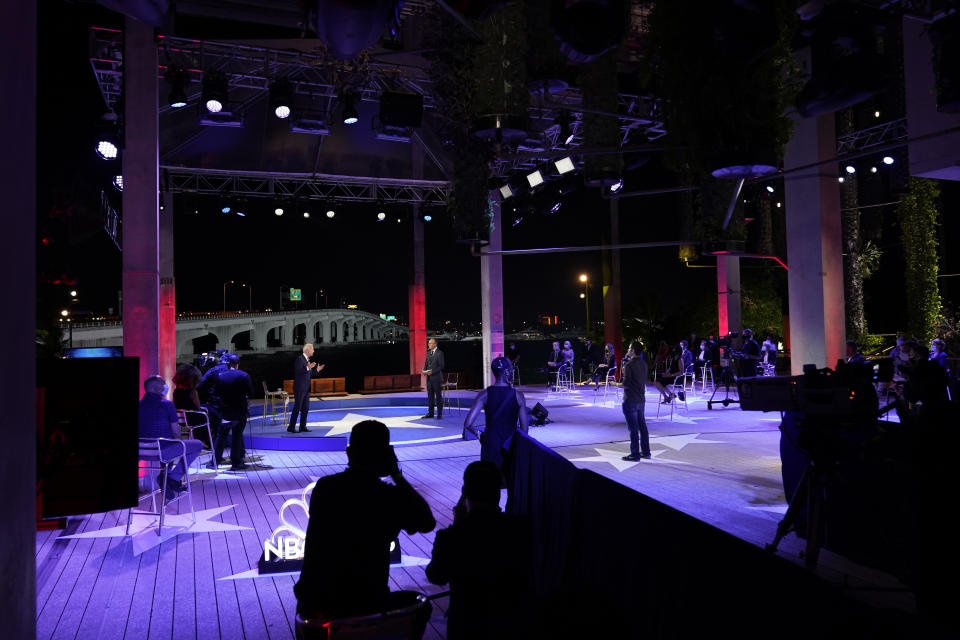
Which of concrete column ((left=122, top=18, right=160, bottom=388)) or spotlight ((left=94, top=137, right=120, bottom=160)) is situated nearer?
concrete column ((left=122, top=18, right=160, bottom=388))

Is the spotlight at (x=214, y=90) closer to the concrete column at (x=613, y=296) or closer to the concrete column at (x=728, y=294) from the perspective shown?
the concrete column at (x=613, y=296)

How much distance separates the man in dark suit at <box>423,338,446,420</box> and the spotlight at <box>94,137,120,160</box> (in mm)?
5971

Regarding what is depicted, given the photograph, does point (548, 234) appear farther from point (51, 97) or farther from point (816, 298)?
point (51, 97)

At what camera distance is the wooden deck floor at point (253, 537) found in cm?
412

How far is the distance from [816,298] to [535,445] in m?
5.69

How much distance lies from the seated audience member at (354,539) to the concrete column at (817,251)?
694cm

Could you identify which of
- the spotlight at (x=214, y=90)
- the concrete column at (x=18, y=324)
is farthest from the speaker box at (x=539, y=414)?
the spotlight at (x=214, y=90)

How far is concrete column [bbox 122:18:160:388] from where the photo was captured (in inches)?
339

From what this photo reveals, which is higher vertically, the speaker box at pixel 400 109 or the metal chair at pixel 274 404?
the speaker box at pixel 400 109

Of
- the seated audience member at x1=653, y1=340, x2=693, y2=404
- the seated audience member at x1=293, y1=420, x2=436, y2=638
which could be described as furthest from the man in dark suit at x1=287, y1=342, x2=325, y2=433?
the seated audience member at x1=293, y1=420, x2=436, y2=638

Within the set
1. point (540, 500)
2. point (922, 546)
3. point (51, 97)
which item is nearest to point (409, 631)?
point (540, 500)

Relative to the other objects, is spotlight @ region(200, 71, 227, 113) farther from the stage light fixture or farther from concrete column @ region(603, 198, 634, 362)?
concrete column @ region(603, 198, 634, 362)

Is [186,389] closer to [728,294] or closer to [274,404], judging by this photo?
[274,404]

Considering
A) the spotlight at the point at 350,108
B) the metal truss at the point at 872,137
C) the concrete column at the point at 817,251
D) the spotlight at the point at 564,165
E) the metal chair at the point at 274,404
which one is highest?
the metal truss at the point at 872,137
